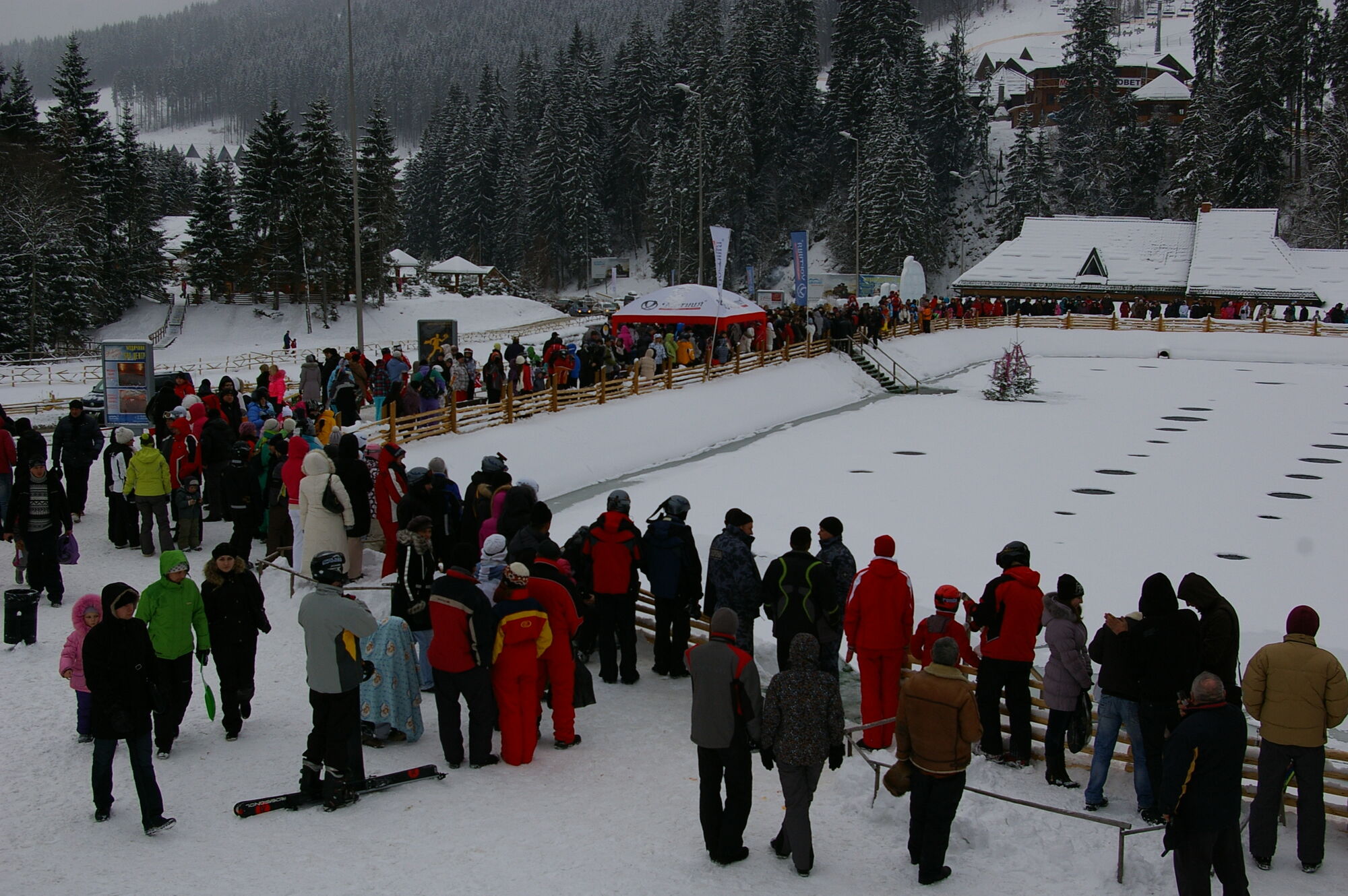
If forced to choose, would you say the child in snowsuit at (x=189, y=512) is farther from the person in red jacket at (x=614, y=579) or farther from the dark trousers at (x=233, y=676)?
the person in red jacket at (x=614, y=579)

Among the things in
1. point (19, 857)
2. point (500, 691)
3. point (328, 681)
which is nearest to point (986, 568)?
point (500, 691)

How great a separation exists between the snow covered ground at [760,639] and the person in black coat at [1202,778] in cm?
68

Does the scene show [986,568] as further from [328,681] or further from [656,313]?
[656,313]

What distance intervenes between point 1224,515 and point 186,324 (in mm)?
54705

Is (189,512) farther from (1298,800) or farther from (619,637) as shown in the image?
(1298,800)

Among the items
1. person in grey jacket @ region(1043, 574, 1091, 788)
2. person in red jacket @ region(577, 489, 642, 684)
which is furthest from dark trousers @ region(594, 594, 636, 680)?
person in grey jacket @ region(1043, 574, 1091, 788)

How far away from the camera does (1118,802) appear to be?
6816 millimetres

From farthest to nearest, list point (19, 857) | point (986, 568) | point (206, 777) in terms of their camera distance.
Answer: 1. point (986, 568)
2. point (206, 777)
3. point (19, 857)

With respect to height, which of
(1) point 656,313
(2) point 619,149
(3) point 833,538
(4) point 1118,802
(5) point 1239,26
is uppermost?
(5) point 1239,26

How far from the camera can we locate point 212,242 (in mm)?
59969

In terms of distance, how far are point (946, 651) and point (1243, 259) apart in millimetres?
55876

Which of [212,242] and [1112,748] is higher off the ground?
[212,242]

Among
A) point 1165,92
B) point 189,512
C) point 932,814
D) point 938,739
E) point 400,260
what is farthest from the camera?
point 1165,92

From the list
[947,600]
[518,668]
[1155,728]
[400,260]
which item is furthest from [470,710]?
[400,260]
